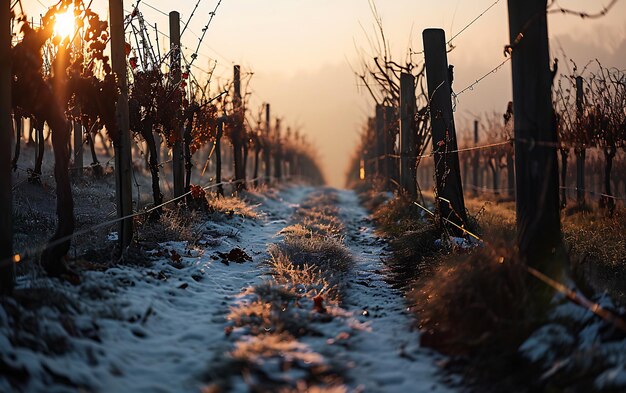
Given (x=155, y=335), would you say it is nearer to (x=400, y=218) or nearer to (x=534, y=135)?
(x=534, y=135)

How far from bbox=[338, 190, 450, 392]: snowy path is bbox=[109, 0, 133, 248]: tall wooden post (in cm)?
293

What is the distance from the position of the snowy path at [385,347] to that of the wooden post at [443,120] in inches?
69.3

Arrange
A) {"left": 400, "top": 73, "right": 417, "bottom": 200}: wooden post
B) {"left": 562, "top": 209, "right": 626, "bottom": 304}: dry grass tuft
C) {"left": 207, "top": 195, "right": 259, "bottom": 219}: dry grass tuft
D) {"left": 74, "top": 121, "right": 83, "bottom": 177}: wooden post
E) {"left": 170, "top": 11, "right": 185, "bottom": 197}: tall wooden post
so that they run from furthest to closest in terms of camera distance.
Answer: {"left": 74, "top": 121, "right": 83, "bottom": 177}: wooden post → {"left": 400, "top": 73, "right": 417, "bottom": 200}: wooden post → {"left": 207, "top": 195, "right": 259, "bottom": 219}: dry grass tuft → {"left": 170, "top": 11, "right": 185, "bottom": 197}: tall wooden post → {"left": 562, "top": 209, "right": 626, "bottom": 304}: dry grass tuft

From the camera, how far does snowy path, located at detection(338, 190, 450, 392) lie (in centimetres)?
360

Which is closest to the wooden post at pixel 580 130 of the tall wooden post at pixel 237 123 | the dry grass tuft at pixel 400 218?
the dry grass tuft at pixel 400 218

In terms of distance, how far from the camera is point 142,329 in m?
4.41

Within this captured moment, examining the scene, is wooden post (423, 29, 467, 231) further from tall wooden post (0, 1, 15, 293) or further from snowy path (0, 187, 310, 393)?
tall wooden post (0, 1, 15, 293)

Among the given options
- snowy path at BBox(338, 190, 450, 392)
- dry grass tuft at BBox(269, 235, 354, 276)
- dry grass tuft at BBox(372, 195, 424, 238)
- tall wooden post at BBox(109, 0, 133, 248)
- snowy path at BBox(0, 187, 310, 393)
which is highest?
tall wooden post at BBox(109, 0, 133, 248)

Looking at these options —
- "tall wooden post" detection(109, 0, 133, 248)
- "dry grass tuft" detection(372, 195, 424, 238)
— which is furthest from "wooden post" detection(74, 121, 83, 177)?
"tall wooden post" detection(109, 0, 133, 248)

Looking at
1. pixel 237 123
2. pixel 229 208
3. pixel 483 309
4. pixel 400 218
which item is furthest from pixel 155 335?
pixel 237 123

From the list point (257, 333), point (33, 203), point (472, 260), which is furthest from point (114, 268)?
point (33, 203)

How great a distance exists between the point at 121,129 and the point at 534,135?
492cm

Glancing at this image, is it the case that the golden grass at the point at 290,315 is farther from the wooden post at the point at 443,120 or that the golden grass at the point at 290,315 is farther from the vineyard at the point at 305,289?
the wooden post at the point at 443,120

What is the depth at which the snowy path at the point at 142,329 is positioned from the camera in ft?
11.3
